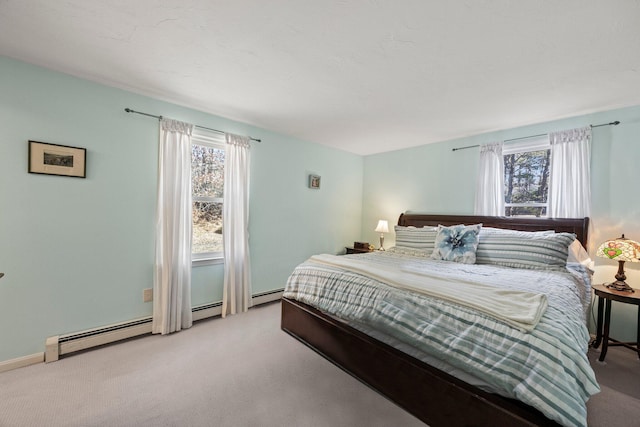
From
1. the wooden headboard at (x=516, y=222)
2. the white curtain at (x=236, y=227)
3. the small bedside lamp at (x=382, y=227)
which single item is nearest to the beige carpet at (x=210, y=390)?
the white curtain at (x=236, y=227)

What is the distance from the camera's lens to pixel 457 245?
2.78m

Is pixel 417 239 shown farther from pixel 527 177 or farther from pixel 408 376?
pixel 408 376

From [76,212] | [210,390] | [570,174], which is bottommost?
[210,390]

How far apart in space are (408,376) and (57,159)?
3.04 meters

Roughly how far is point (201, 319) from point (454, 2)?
3.41 metres

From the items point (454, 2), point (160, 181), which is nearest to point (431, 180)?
point (454, 2)

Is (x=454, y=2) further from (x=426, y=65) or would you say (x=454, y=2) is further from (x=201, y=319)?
(x=201, y=319)

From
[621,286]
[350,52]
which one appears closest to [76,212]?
[350,52]

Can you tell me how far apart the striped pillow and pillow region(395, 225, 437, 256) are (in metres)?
0.50

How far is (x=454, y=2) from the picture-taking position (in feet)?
4.41

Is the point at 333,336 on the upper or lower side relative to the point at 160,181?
lower

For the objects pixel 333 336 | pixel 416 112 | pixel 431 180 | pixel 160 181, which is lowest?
pixel 333 336

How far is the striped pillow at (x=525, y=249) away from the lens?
2.34 m

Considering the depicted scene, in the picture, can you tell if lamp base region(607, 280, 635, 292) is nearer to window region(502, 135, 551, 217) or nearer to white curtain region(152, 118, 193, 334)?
window region(502, 135, 551, 217)
